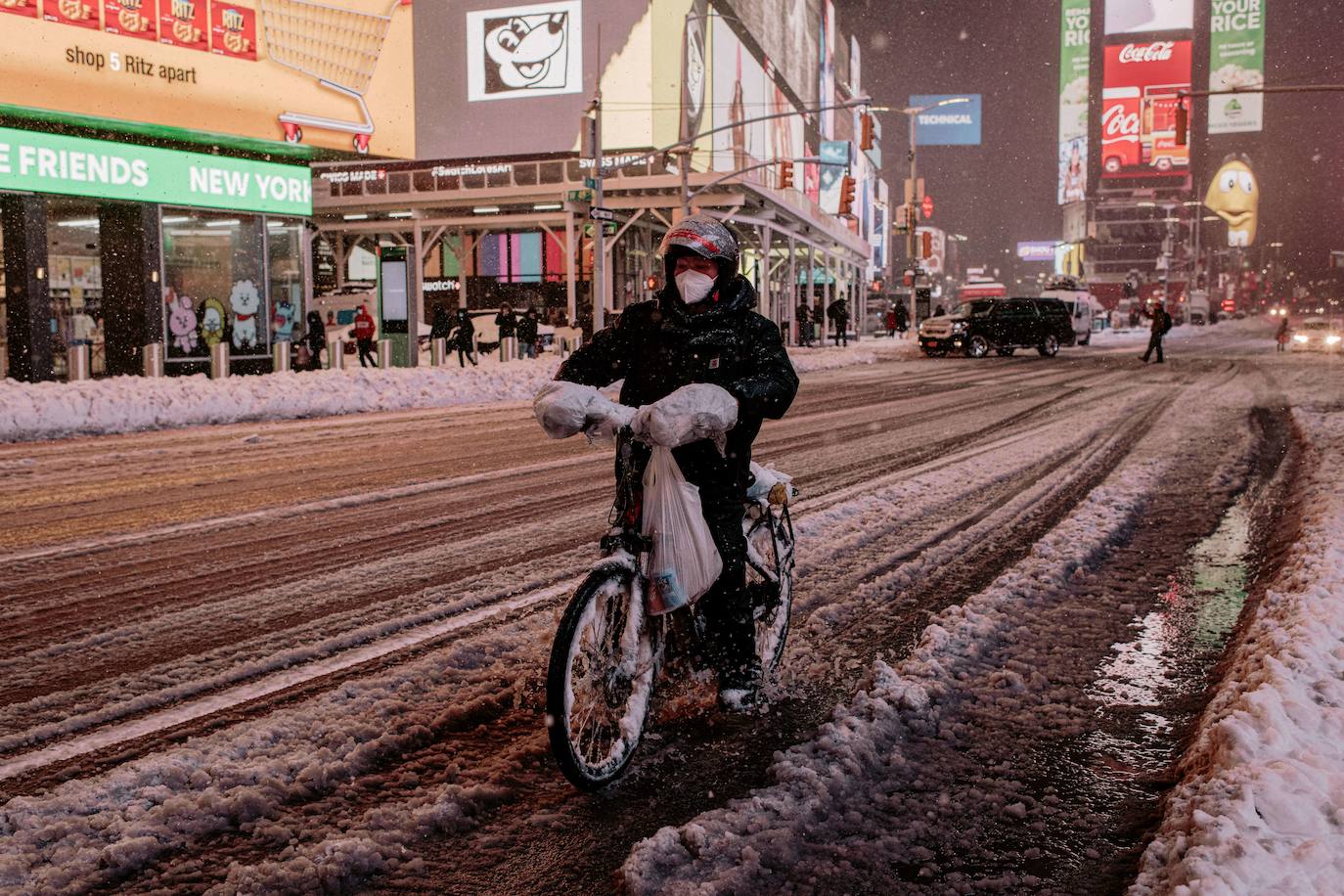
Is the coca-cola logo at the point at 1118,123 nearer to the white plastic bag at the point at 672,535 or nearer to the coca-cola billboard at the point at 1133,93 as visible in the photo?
the coca-cola billboard at the point at 1133,93

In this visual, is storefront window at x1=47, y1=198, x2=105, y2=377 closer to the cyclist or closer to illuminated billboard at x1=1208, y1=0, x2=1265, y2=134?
the cyclist

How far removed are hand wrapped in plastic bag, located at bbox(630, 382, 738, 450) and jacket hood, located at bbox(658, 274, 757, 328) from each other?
0.36 meters

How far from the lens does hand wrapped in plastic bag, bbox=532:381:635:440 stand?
3.42 m

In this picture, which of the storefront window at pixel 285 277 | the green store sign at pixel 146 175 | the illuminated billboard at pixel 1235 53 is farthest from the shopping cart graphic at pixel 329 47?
the illuminated billboard at pixel 1235 53

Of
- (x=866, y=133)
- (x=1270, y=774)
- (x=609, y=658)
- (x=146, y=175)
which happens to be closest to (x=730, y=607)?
(x=609, y=658)

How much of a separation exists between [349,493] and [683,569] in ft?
19.2

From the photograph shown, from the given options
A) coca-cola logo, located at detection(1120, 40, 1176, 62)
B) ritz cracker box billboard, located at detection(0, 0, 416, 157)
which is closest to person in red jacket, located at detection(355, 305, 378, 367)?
ritz cracker box billboard, located at detection(0, 0, 416, 157)

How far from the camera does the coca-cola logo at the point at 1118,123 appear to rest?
576 feet

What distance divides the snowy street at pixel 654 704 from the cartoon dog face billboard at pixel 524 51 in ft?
147

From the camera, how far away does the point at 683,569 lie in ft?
11.9

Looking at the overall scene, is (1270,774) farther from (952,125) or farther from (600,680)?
(952,125)

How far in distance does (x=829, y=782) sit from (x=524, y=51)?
52.8 m

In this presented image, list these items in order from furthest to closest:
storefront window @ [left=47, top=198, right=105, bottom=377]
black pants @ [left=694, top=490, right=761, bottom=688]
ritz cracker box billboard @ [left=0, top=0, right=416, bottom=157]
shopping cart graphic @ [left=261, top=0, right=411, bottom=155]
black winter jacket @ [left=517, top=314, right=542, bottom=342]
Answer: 1. black winter jacket @ [left=517, top=314, right=542, bottom=342]
2. shopping cart graphic @ [left=261, top=0, right=411, bottom=155]
3. storefront window @ [left=47, top=198, right=105, bottom=377]
4. ritz cracker box billboard @ [left=0, top=0, right=416, bottom=157]
5. black pants @ [left=694, top=490, right=761, bottom=688]

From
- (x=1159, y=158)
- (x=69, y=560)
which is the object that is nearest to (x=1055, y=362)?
(x=69, y=560)
